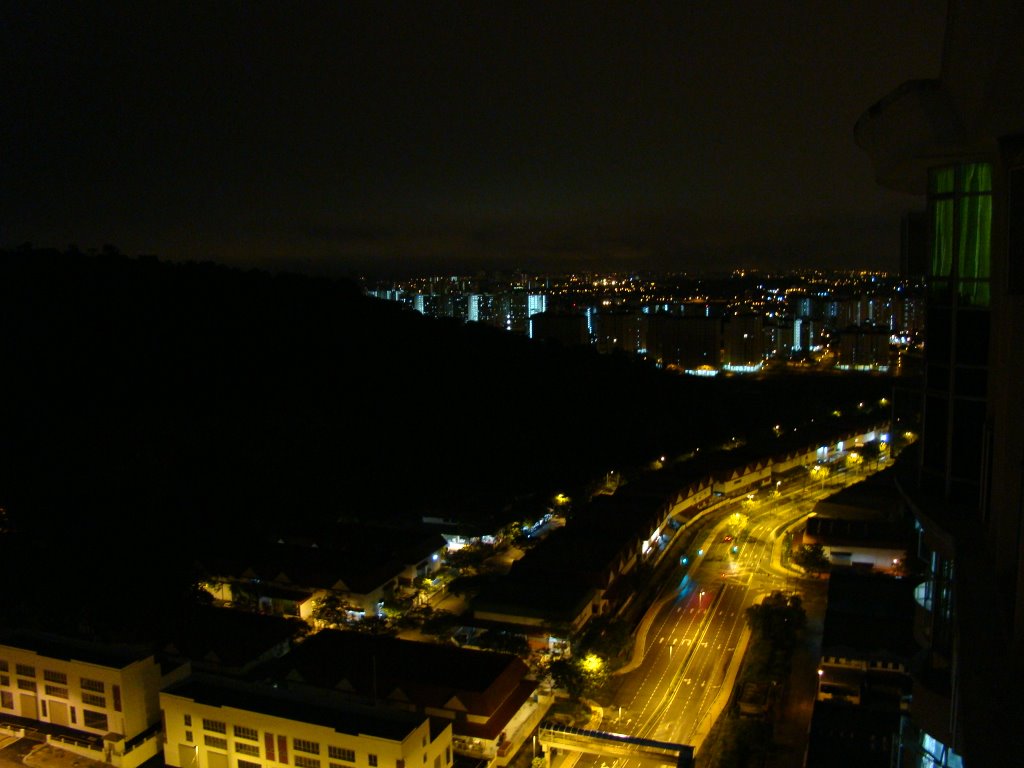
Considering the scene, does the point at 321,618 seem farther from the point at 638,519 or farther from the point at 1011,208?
the point at 1011,208

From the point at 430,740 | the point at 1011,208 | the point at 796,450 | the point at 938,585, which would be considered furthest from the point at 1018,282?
the point at 796,450

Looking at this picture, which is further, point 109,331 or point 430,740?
point 109,331

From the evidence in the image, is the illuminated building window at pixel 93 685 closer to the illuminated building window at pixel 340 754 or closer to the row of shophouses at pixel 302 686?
the row of shophouses at pixel 302 686

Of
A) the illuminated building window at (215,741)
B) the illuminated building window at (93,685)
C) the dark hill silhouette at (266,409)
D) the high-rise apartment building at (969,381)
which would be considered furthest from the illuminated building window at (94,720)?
the high-rise apartment building at (969,381)

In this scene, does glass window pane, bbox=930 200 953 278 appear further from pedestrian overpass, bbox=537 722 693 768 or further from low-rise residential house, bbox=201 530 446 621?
low-rise residential house, bbox=201 530 446 621

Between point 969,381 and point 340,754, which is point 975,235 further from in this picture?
point 340,754

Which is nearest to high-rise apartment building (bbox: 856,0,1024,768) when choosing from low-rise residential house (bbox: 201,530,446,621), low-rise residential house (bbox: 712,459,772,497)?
low-rise residential house (bbox: 201,530,446,621)
